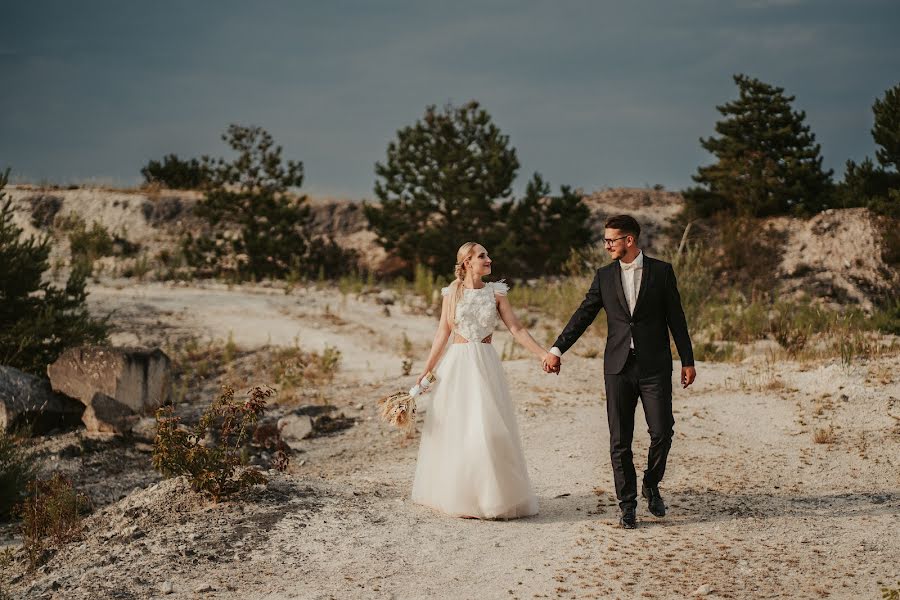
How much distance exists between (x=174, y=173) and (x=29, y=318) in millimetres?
20892

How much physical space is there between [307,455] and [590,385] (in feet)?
12.6

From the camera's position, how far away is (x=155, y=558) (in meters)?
5.90

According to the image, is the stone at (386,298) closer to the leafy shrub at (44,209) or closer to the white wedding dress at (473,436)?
the white wedding dress at (473,436)

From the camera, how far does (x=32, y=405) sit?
36.4ft

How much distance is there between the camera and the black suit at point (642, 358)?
625cm

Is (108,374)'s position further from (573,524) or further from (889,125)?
(889,125)

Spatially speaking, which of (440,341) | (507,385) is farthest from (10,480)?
(507,385)

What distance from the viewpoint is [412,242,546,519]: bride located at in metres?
6.61

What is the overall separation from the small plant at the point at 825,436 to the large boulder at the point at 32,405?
8508 millimetres

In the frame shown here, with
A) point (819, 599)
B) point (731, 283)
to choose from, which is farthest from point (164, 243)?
point (819, 599)

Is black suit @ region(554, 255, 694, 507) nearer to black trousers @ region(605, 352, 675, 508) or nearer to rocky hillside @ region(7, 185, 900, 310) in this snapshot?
black trousers @ region(605, 352, 675, 508)

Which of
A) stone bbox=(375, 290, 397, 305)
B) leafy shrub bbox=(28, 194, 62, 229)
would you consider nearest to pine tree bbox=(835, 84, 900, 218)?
stone bbox=(375, 290, 397, 305)

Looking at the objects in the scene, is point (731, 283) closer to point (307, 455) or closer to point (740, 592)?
point (307, 455)

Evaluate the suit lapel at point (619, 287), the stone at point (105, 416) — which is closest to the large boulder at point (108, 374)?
the stone at point (105, 416)
